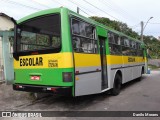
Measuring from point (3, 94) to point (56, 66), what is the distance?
380 centimetres

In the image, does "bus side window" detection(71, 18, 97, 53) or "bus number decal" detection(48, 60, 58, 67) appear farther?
"bus side window" detection(71, 18, 97, 53)

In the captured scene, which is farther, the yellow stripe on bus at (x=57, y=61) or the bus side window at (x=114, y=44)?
the bus side window at (x=114, y=44)

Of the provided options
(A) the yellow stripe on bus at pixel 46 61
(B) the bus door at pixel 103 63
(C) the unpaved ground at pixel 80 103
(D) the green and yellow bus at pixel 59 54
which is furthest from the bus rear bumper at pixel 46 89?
(B) the bus door at pixel 103 63

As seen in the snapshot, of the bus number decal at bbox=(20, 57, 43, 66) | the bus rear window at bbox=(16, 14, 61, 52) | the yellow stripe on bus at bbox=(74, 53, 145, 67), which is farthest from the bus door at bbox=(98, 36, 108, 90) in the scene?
the bus number decal at bbox=(20, 57, 43, 66)

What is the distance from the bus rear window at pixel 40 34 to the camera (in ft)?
20.5

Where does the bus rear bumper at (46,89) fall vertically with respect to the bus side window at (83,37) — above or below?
below

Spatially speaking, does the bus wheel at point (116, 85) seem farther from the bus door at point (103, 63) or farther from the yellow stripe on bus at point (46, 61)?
the yellow stripe on bus at point (46, 61)

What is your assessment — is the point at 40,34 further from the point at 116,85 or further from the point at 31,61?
the point at 116,85

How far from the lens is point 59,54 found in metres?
5.98

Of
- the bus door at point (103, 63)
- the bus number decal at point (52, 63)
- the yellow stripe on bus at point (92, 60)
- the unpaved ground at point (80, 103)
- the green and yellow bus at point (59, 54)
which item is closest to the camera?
the green and yellow bus at point (59, 54)

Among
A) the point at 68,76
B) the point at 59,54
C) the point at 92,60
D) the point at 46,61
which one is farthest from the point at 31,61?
the point at 92,60

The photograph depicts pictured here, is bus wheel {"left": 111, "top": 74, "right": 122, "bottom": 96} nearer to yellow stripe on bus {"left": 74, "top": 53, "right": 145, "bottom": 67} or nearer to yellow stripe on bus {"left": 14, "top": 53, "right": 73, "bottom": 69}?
yellow stripe on bus {"left": 74, "top": 53, "right": 145, "bottom": 67}

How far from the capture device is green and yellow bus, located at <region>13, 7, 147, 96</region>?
5.96 m

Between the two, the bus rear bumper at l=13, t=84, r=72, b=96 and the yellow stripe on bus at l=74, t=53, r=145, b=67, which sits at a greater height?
the yellow stripe on bus at l=74, t=53, r=145, b=67
